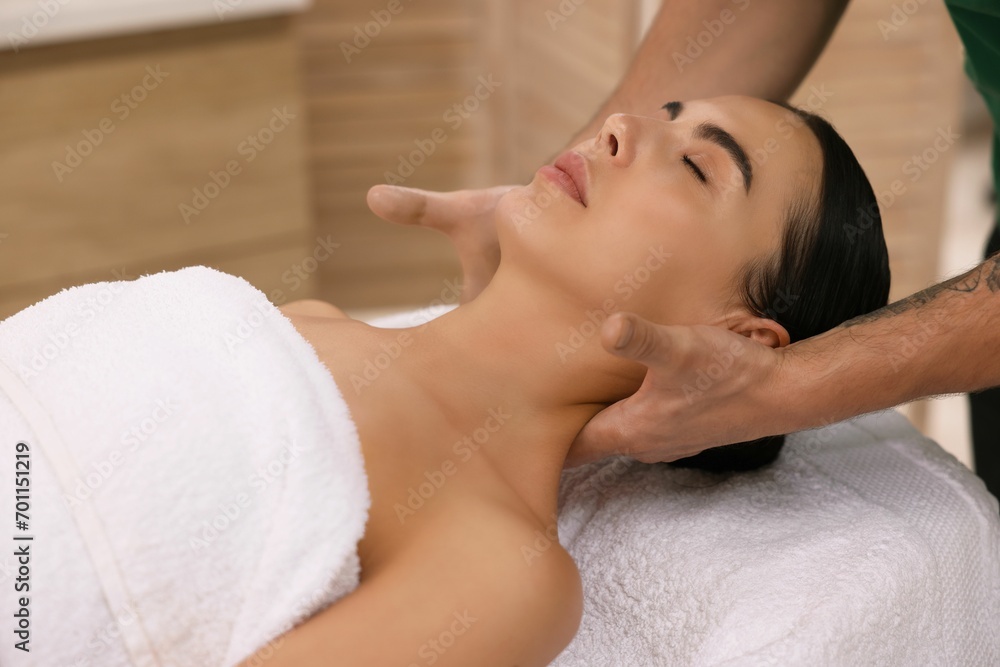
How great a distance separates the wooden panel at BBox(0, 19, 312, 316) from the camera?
214 centimetres

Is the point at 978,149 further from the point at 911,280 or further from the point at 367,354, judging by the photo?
the point at 367,354

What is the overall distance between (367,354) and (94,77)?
128 centimetres

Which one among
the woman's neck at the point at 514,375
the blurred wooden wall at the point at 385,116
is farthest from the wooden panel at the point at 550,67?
the woman's neck at the point at 514,375

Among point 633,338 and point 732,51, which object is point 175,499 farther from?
point 732,51

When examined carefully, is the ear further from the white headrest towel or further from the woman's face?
the white headrest towel

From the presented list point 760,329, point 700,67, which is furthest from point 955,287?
point 700,67

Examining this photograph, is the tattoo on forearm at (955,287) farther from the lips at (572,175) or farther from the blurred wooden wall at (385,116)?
the blurred wooden wall at (385,116)

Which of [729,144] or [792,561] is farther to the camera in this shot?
[729,144]

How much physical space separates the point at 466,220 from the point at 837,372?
57 centimetres

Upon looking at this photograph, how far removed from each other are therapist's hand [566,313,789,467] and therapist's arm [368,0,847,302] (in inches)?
15.5

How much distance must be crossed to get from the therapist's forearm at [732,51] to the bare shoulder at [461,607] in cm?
67

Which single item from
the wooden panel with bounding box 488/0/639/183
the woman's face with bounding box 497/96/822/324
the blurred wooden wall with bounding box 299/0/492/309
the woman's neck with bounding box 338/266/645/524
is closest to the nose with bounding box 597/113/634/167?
the woman's face with bounding box 497/96/822/324

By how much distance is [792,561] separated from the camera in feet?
3.67

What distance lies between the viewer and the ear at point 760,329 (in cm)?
121
